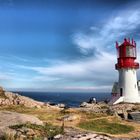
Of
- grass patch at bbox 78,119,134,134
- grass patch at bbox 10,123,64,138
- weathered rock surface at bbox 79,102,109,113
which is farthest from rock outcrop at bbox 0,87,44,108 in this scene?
grass patch at bbox 10,123,64,138

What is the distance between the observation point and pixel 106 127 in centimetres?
3653

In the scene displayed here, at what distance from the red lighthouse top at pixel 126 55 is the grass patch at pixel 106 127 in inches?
1191

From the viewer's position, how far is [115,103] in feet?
230

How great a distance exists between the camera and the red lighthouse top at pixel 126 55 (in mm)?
67500

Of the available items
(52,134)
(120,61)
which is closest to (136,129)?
(52,134)

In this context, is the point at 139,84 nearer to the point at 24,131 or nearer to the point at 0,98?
the point at 0,98

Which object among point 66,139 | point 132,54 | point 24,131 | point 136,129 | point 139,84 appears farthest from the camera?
point 139,84

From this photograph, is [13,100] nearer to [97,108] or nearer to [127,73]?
[97,108]

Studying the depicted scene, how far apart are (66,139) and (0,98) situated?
118ft

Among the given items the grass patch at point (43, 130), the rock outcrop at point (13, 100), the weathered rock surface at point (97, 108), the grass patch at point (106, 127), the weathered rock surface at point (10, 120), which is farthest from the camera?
the weathered rock surface at point (97, 108)

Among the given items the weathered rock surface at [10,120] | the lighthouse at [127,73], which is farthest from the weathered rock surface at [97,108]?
the weathered rock surface at [10,120]

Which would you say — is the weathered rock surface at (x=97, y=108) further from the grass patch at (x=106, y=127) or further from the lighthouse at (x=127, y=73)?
the grass patch at (x=106, y=127)

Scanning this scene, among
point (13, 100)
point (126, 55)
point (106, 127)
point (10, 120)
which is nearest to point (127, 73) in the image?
point (126, 55)

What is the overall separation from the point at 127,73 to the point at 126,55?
166 inches
